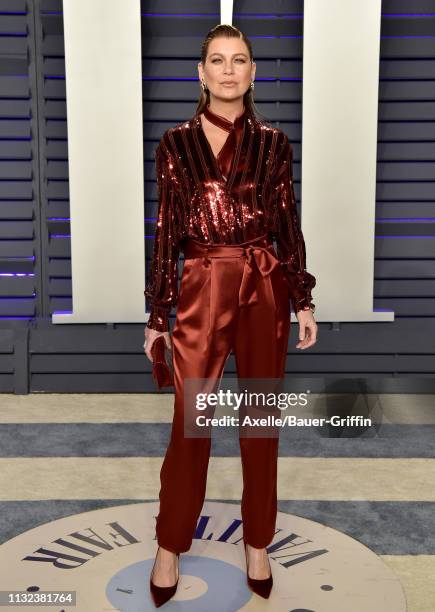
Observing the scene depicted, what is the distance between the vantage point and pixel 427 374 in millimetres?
5199

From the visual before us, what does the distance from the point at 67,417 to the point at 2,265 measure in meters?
1.27

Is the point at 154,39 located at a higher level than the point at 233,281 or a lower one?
higher

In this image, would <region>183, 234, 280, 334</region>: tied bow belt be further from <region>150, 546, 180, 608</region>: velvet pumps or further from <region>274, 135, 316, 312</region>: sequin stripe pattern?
<region>150, 546, 180, 608</region>: velvet pumps

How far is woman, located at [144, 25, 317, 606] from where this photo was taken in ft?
7.86

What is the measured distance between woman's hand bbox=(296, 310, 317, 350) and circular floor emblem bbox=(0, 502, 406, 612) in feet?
2.59

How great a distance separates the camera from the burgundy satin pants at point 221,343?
2.42 meters

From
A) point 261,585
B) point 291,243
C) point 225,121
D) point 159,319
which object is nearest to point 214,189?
point 225,121

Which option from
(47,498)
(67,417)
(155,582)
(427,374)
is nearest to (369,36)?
(427,374)

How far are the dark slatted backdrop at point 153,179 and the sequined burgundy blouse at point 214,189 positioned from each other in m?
2.60

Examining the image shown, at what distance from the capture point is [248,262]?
2.42 m

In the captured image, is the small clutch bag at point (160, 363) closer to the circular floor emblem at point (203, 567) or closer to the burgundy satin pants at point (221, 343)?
the burgundy satin pants at point (221, 343)

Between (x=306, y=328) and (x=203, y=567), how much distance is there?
0.91 meters

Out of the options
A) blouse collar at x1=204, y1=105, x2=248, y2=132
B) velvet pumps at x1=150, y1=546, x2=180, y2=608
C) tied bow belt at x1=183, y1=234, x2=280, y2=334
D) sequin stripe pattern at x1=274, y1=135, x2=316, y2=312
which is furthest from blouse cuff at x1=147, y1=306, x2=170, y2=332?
velvet pumps at x1=150, y1=546, x2=180, y2=608

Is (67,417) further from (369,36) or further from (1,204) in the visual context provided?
(369,36)
